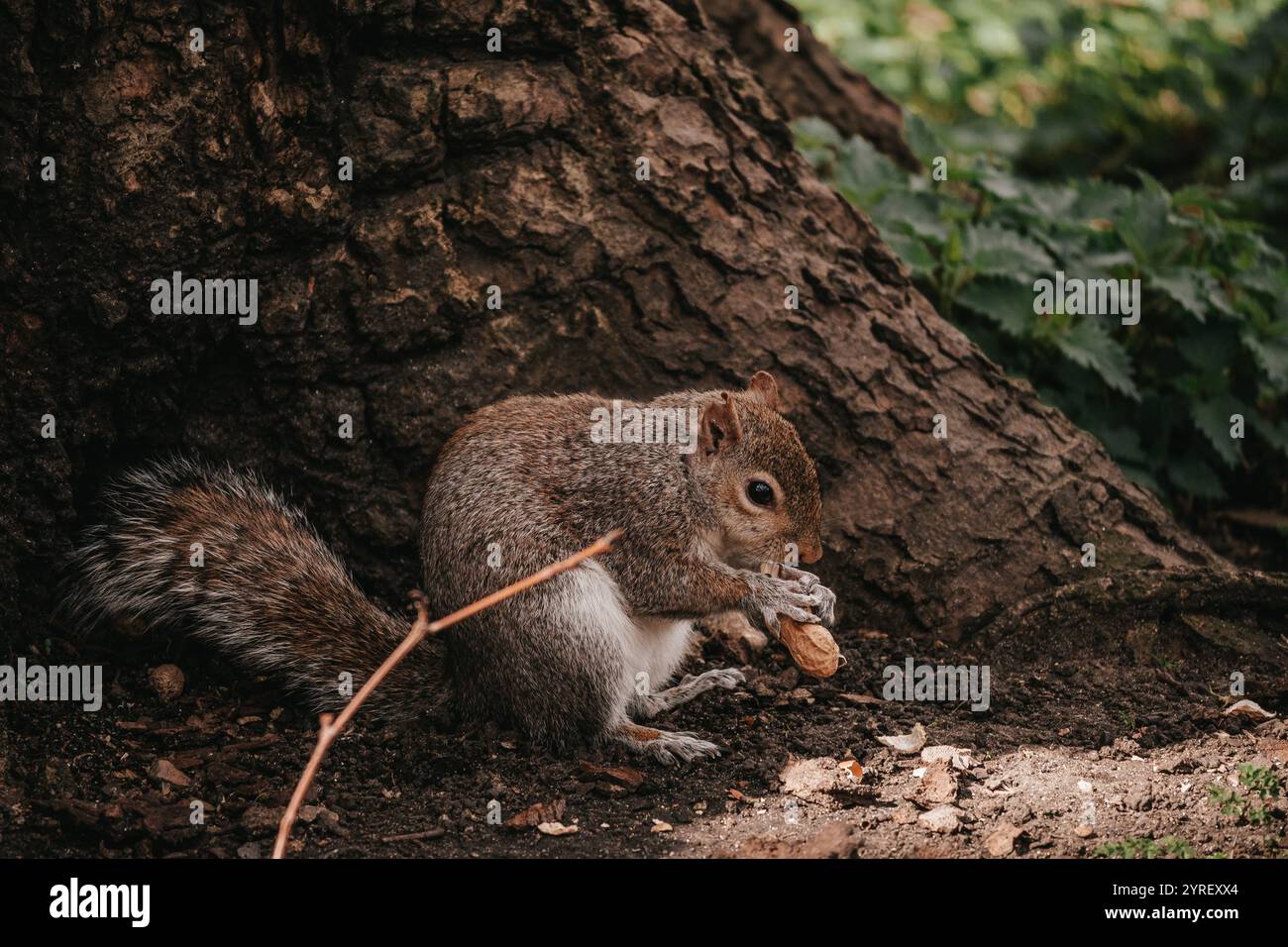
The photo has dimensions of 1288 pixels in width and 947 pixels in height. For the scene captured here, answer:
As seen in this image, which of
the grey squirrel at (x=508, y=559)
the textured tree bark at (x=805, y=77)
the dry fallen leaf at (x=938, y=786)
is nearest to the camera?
the dry fallen leaf at (x=938, y=786)

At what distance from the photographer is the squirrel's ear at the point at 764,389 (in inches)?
167

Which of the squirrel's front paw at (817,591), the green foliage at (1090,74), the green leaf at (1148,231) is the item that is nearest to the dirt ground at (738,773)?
the squirrel's front paw at (817,591)

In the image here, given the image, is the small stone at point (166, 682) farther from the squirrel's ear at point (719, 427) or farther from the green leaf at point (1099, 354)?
the green leaf at point (1099, 354)

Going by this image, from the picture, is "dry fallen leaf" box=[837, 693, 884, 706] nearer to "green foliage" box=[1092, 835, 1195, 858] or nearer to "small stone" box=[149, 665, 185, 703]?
"green foliage" box=[1092, 835, 1195, 858]

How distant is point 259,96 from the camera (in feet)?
12.8

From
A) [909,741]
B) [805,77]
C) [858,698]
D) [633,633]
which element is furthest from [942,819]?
[805,77]

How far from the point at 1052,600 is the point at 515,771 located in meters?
2.03

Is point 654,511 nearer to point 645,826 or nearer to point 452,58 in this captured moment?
point 645,826

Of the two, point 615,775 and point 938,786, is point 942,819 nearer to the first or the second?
point 938,786

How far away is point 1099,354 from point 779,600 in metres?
2.25

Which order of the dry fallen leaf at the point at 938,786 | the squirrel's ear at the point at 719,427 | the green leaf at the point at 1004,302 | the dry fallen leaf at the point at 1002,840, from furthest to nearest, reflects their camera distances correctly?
the green leaf at the point at 1004,302, the squirrel's ear at the point at 719,427, the dry fallen leaf at the point at 938,786, the dry fallen leaf at the point at 1002,840

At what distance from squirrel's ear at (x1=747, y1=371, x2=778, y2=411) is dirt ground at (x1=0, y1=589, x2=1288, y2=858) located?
94 centimetres

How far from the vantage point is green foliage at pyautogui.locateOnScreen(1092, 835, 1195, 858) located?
3.16m

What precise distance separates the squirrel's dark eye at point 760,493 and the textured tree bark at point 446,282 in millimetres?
621
